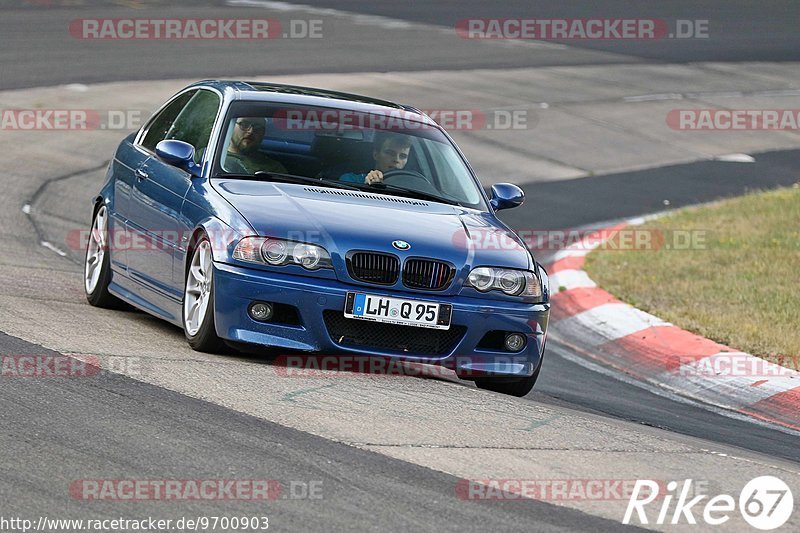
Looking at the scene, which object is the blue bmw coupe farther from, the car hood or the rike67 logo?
the rike67 logo

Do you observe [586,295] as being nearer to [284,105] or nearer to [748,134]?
[284,105]

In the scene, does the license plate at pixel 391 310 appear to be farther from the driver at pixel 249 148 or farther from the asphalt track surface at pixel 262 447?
the driver at pixel 249 148

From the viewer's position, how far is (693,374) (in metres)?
9.55

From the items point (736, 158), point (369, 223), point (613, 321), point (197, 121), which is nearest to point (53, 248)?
point (197, 121)

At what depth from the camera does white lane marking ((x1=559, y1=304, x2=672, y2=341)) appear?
10680 millimetres

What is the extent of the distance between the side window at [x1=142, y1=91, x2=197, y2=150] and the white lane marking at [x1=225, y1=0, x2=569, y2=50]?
1916 centimetres

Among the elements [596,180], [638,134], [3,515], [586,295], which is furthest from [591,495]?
[638,134]

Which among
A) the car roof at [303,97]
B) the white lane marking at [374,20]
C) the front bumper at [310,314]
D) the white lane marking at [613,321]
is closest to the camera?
the front bumper at [310,314]

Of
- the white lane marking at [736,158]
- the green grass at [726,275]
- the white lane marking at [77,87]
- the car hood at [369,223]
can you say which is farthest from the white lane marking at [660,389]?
the white lane marking at [77,87]

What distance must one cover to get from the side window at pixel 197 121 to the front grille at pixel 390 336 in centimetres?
165

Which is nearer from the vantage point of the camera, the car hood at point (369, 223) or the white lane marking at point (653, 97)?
the car hood at point (369, 223)

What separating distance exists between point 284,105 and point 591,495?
12.7 ft

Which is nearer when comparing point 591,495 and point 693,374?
point 591,495

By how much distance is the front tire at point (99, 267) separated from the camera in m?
9.26
